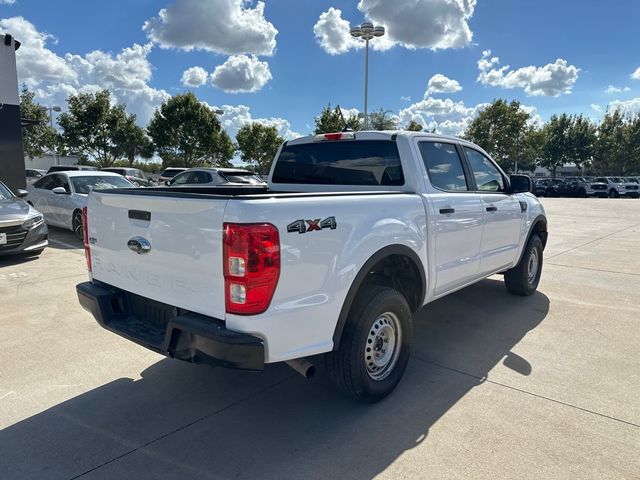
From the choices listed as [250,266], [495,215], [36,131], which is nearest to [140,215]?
[250,266]

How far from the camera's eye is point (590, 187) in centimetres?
3503

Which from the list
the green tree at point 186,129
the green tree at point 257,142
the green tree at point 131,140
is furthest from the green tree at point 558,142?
the green tree at point 131,140

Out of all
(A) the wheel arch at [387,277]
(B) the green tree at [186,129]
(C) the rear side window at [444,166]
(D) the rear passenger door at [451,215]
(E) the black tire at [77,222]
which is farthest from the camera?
(B) the green tree at [186,129]

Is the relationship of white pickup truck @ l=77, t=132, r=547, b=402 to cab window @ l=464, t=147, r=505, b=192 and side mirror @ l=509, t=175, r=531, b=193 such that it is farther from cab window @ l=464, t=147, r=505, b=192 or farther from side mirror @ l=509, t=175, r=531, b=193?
side mirror @ l=509, t=175, r=531, b=193

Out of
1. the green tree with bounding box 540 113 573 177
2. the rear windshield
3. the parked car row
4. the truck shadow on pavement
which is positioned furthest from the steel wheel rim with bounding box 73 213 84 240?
the green tree with bounding box 540 113 573 177

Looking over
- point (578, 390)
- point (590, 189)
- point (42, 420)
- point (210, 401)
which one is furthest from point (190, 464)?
point (590, 189)

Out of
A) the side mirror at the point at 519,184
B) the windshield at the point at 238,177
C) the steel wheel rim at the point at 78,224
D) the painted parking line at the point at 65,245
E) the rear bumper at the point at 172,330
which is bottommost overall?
the painted parking line at the point at 65,245

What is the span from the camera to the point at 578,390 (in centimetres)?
351

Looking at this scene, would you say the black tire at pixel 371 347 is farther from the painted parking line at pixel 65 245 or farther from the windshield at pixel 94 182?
the windshield at pixel 94 182

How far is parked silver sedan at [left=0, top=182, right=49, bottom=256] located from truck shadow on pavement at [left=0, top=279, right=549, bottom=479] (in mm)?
5117

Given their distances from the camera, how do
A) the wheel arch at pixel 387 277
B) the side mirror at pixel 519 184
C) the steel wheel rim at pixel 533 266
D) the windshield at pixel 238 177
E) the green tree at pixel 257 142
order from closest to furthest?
the wheel arch at pixel 387 277 < the side mirror at pixel 519 184 < the steel wheel rim at pixel 533 266 < the windshield at pixel 238 177 < the green tree at pixel 257 142

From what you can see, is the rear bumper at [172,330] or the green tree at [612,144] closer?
the rear bumper at [172,330]

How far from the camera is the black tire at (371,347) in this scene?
3.04m

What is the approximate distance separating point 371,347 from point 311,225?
1.13m
